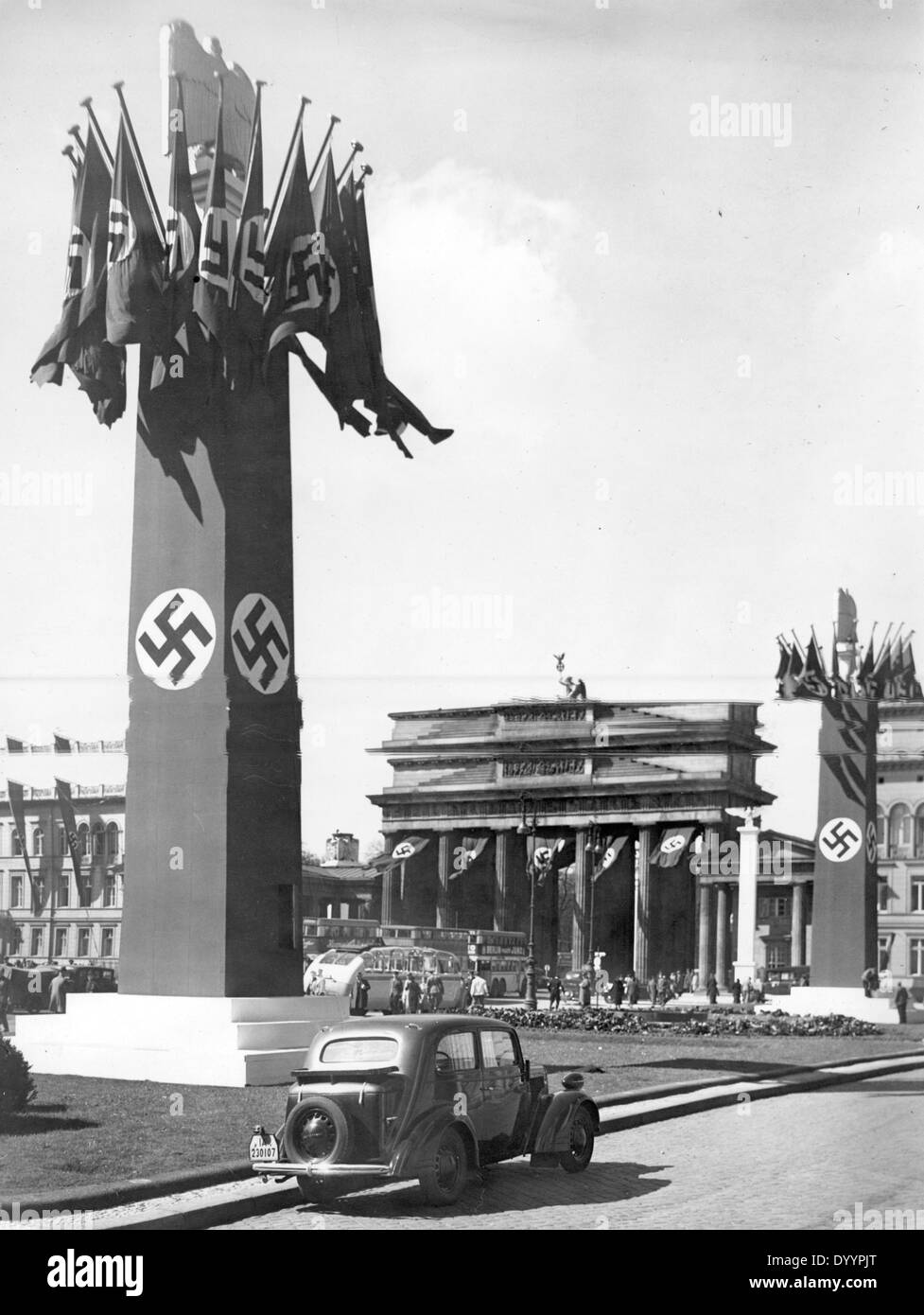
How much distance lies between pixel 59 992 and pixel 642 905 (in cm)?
5670

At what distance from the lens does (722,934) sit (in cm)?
8506

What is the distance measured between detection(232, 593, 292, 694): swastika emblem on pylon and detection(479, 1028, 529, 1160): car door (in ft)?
23.3

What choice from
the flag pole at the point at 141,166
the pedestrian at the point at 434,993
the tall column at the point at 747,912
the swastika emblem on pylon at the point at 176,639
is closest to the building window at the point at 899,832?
the tall column at the point at 747,912

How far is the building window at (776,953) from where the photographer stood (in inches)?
3450

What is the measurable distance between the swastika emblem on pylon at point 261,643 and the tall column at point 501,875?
66.7m

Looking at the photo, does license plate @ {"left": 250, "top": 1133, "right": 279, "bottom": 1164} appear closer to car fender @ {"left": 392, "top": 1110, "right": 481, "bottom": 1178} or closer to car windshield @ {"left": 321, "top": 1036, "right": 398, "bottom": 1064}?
car fender @ {"left": 392, "top": 1110, "right": 481, "bottom": 1178}

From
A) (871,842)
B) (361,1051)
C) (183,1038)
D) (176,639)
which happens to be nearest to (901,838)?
(871,842)

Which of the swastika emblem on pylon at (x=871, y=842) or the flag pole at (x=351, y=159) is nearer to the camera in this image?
the flag pole at (x=351, y=159)

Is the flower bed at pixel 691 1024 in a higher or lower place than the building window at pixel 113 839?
lower

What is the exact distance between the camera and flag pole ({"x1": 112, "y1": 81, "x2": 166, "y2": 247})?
20.6 metres

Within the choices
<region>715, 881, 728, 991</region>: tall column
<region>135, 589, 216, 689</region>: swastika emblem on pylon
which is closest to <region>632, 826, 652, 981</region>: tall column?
<region>715, 881, 728, 991</region>: tall column

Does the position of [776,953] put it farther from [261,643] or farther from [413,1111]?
[413,1111]

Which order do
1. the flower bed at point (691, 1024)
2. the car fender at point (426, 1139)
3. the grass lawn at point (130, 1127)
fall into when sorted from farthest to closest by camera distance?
1. the flower bed at point (691, 1024)
2. the grass lawn at point (130, 1127)
3. the car fender at point (426, 1139)

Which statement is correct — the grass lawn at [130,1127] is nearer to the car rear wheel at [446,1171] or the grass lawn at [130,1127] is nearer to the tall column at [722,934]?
the car rear wheel at [446,1171]
